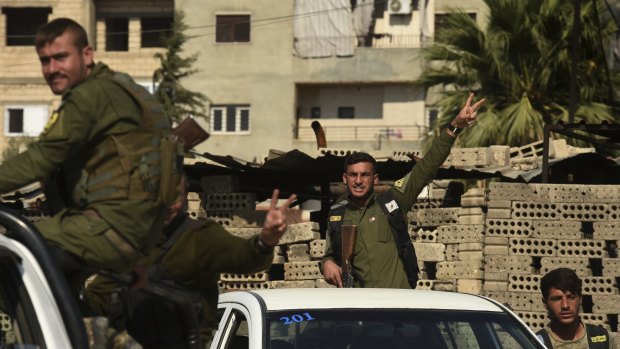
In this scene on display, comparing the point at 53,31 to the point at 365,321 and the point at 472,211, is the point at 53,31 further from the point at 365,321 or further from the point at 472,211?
the point at 472,211

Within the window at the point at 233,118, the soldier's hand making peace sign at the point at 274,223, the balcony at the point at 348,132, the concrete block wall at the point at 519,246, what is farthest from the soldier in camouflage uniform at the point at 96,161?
the window at the point at 233,118

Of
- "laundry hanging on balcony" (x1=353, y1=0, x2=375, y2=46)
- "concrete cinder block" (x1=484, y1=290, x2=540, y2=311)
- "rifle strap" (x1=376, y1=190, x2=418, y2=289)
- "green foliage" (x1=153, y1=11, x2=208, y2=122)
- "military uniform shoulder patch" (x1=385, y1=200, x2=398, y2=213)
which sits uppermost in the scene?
"laundry hanging on balcony" (x1=353, y1=0, x2=375, y2=46)

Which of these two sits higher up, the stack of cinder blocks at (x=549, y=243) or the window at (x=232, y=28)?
the window at (x=232, y=28)

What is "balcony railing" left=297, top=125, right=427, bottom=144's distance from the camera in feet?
153

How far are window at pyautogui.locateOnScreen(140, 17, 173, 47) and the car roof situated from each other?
4300cm

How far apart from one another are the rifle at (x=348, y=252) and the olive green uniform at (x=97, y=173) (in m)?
3.94

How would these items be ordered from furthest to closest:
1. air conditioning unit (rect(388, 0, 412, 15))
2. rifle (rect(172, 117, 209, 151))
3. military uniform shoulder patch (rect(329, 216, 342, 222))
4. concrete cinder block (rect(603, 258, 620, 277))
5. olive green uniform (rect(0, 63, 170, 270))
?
air conditioning unit (rect(388, 0, 412, 15))
concrete cinder block (rect(603, 258, 620, 277))
military uniform shoulder patch (rect(329, 216, 342, 222))
rifle (rect(172, 117, 209, 151))
olive green uniform (rect(0, 63, 170, 270))

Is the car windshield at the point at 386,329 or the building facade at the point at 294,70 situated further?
the building facade at the point at 294,70

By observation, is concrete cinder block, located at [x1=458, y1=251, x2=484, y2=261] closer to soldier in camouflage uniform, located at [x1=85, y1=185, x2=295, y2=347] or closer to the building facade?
soldier in camouflage uniform, located at [x1=85, y1=185, x2=295, y2=347]

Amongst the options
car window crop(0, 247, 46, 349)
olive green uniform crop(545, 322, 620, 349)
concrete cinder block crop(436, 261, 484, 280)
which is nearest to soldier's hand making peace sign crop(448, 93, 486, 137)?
olive green uniform crop(545, 322, 620, 349)

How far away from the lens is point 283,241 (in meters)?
15.7

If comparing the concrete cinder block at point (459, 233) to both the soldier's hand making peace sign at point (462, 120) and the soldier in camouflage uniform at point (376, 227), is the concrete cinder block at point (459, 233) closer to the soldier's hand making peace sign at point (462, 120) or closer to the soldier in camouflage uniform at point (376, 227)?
the soldier's hand making peace sign at point (462, 120)

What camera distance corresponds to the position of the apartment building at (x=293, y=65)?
46156mm

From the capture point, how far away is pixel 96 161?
15.1ft
